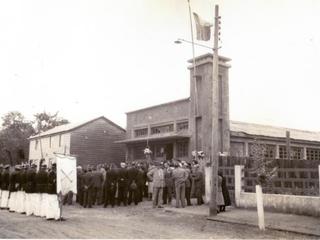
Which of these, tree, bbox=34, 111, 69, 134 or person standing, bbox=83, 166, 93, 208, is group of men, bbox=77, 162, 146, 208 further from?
tree, bbox=34, 111, 69, 134

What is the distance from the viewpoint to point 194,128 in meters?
27.7

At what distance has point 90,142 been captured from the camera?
36625 millimetres

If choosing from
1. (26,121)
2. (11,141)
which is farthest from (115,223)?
(26,121)

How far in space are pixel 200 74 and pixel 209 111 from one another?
2649 millimetres

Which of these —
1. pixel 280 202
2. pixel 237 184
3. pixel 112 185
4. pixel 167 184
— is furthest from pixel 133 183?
pixel 280 202

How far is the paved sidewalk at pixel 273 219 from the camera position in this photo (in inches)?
429

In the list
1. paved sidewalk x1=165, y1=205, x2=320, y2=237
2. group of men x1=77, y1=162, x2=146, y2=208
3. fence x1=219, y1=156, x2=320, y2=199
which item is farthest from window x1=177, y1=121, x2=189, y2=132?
paved sidewalk x1=165, y1=205, x2=320, y2=237

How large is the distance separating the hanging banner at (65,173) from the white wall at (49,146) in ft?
73.5

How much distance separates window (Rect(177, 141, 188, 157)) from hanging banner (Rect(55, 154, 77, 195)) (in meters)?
15.4

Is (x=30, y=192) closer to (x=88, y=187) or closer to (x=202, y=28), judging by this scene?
(x=88, y=187)

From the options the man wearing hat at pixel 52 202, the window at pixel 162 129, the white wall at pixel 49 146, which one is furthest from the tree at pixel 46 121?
the man wearing hat at pixel 52 202

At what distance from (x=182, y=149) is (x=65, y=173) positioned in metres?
16.1

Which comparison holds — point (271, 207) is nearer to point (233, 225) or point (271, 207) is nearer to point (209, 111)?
point (233, 225)

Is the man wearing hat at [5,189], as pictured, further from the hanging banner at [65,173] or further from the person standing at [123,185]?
the person standing at [123,185]
